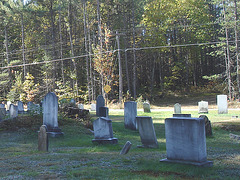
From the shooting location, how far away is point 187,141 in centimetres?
648

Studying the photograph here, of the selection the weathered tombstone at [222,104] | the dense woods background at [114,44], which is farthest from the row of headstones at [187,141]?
the dense woods background at [114,44]

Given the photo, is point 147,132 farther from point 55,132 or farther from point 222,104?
point 222,104

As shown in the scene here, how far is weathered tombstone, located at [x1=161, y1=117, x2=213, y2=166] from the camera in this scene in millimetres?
6293

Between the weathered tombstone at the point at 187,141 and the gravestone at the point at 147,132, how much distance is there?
2534 mm

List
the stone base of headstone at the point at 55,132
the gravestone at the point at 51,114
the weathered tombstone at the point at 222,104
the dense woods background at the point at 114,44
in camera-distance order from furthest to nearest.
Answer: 1. the dense woods background at the point at 114,44
2. the weathered tombstone at the point at 222,104
3. the gravestone at the point at 51,114
4. the stone base of headstone at the point at 55,132

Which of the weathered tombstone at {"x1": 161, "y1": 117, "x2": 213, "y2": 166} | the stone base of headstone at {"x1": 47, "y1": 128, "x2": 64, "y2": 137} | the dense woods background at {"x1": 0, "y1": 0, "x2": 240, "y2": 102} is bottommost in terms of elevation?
the stone base of headstone at {"x1": 47, "y1": 128, "x2": 64, "y2": 137}

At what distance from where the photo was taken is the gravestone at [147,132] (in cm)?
937

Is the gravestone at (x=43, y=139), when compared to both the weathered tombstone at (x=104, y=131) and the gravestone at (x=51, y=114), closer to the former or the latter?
the weathered tombstone at (x=104, y=131)

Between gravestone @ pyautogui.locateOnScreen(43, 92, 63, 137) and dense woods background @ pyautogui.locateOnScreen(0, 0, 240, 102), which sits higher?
dense woods background @ pyautogui.locateOnScreen(0, 0, 240, 102)

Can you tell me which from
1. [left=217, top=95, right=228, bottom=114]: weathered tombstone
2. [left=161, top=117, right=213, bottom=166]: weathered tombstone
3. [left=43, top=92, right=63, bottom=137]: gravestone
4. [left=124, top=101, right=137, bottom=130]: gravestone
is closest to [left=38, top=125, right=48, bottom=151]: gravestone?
[left=43, top=92, right=63, bottom=137]: gravestone

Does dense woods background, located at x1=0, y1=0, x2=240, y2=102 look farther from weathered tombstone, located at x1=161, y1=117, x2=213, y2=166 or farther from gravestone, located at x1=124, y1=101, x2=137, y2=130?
weathered tombstone, located at x1=161, y1=117, x2=213, y2=166

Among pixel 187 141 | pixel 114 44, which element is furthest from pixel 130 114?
pixel 114 44

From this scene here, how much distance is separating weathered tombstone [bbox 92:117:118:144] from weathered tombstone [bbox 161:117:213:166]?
4072 millimetres

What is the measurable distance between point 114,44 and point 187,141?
1573 inches
